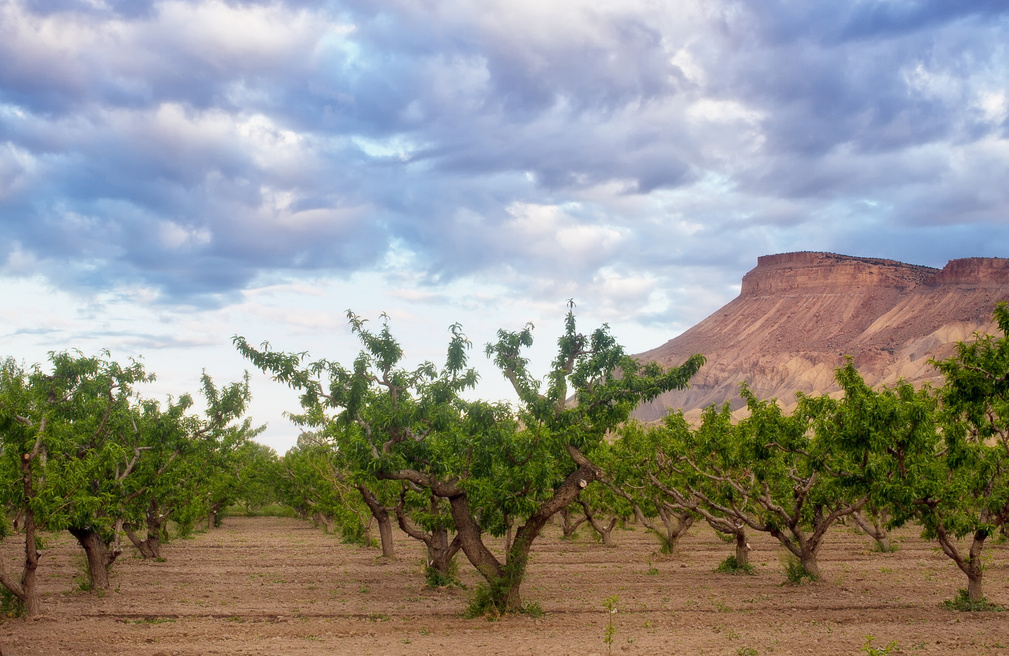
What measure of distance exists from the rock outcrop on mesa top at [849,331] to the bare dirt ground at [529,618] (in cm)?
11856

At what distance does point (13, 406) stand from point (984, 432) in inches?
883

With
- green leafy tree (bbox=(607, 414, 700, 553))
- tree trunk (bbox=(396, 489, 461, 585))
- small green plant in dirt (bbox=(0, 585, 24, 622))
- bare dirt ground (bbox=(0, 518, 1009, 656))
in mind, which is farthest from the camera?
green leafy tree (bbox=(607, 414, 700, 553))

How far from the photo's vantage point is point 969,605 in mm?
21953

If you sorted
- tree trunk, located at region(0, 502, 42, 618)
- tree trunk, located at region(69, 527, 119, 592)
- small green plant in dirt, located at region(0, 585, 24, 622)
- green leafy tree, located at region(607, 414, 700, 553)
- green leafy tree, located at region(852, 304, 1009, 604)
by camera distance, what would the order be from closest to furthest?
tree trunk, located at region(0, 502, 42, 618), green leafy tree, located at region(852, 304, 1009, 604), small green plant in dirt, located at region(0, 585, 24, 622), tree trunk, located at region(69, 527, 119, 592), green leafy tree, located at region(607, 414, 700, 553)

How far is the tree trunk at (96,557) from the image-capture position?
80.9 feet

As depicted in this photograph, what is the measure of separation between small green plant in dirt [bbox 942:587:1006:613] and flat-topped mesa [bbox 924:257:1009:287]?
17332 cm

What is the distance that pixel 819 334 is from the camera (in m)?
179

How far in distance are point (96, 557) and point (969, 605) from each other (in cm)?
2555

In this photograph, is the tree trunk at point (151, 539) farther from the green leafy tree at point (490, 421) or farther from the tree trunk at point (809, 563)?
the tree trunk at point (809, 563)

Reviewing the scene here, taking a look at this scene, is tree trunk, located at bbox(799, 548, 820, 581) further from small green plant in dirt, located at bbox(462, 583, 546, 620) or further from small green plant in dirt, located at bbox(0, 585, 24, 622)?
small green plant in dirt, located at bbox(0, 585, 24, 622)

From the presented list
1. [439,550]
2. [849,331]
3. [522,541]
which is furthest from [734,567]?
[849,331]

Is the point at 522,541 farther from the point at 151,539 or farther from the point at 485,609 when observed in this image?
the point at 151,539

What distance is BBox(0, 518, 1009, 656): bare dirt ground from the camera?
18.1m

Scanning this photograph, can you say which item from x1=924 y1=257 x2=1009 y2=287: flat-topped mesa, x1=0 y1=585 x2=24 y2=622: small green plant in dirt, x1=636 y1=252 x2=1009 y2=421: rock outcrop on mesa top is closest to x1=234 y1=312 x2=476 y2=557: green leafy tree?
x1=0 y1=585 x2=24 y2=622: small green plant in dirt
